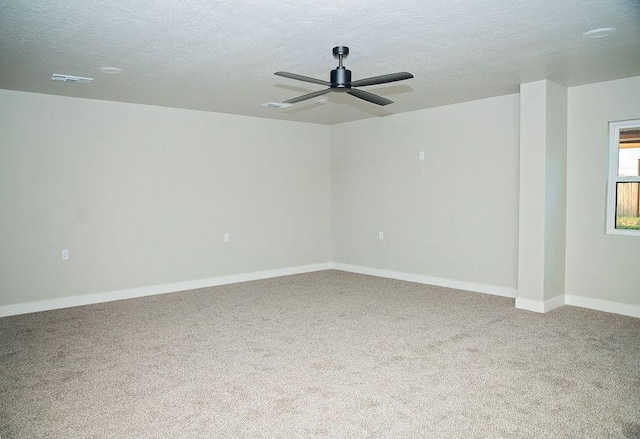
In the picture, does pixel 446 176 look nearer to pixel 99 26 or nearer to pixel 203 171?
pixel 203 171

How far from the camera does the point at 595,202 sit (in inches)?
202

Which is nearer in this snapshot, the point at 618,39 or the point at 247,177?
the point at 618,39

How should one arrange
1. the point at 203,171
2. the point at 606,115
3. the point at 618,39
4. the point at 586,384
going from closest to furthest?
the point at 586,384
the point at 618,39
the point at 606,115
the point at 203,171

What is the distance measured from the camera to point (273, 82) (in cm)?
486

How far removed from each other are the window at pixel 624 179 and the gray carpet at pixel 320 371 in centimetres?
99

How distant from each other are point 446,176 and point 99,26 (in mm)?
4557

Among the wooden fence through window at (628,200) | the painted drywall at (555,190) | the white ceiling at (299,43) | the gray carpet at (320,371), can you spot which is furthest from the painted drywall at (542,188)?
the wooden fence through window at (628,200)

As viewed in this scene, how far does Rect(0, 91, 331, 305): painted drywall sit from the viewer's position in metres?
5.29

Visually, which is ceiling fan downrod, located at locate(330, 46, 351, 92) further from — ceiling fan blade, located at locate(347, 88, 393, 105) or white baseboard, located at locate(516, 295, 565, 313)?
white baseboard, located at locate(516, 295, 565, 313)

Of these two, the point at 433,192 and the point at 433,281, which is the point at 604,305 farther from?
the point at 433,192

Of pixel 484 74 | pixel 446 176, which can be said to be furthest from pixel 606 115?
pixel 446 176

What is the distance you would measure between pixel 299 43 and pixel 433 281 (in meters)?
4.08

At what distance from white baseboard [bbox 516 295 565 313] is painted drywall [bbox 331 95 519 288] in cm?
56

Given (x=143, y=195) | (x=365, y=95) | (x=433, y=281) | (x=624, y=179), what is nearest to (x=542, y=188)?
(x=624, y=179)
